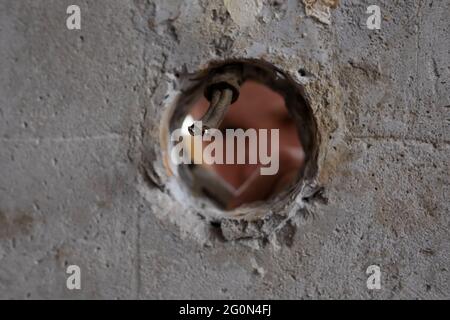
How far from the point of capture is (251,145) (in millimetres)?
2477

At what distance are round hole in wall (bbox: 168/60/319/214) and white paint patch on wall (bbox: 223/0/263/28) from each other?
0.16 m

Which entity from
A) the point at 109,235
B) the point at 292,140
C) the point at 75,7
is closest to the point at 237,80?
the point at 75,7

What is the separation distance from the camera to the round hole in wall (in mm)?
2088

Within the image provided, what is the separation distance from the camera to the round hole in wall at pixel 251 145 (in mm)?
2088

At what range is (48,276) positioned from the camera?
2049 mm

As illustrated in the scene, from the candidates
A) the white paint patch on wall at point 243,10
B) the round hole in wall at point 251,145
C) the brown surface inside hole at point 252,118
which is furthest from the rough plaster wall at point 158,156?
the brown surface inside hole at point 252,118

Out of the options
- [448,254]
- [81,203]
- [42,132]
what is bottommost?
[448,254]

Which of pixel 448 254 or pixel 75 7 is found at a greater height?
pixel 75 7

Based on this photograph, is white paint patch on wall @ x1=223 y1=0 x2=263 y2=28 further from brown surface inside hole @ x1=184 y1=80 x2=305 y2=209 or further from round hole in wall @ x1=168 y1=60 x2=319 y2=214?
brown surface inside hole @ x1=184 y1=80 x2=305 y2=209

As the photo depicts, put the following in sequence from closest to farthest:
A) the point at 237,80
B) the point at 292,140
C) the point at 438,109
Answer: the point at 438,109 < the point at 237,80 < the point at 292,140

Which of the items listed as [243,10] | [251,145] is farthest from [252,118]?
[243,10]

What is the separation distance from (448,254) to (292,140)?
220cm

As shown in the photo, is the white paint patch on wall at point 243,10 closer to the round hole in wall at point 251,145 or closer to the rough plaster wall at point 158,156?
the rough plaster wall at point 158,156

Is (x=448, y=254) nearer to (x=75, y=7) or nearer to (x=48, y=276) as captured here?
(x=48, y=276)
